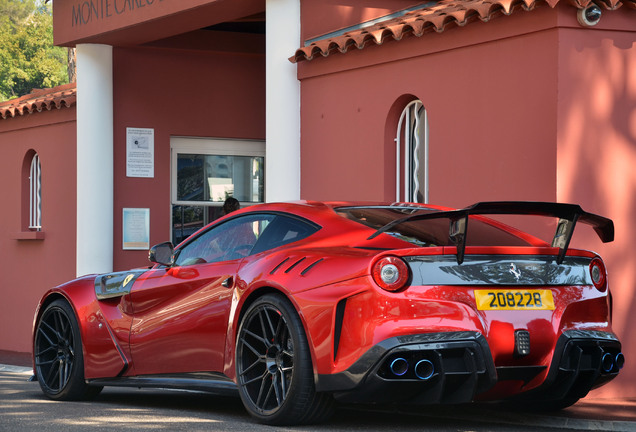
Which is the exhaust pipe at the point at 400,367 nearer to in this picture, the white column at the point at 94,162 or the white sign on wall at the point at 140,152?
the white column at the point at 94,162

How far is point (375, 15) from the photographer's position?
1182 cm

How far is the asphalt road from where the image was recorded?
5895mm

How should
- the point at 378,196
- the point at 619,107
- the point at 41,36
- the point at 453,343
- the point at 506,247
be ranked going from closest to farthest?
the point at 453,343 → the point at 506,247 → the point at 619,107 → the point at 378,196 → the point at 41,36

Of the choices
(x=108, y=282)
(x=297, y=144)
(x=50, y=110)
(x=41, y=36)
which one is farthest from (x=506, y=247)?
(x=41, y=36)

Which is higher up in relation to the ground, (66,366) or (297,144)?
(297,144)

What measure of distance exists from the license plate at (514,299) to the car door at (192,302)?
1.54 m

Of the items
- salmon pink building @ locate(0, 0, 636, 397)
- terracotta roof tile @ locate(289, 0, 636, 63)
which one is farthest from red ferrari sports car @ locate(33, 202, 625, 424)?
terracotta roof tile @ locate(289, 0, 636, 63)

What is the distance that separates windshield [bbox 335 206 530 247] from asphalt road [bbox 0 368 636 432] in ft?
3.37

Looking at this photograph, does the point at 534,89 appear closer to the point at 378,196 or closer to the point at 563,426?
the point at 378,196

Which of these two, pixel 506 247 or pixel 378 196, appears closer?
pixel 506 247

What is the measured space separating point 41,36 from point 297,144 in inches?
2318

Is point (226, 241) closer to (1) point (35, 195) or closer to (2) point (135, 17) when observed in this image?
(2) point (135, 17)

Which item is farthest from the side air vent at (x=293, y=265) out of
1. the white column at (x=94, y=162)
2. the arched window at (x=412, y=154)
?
the white column at (x=94, y=162)

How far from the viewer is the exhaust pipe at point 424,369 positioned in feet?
17.3
